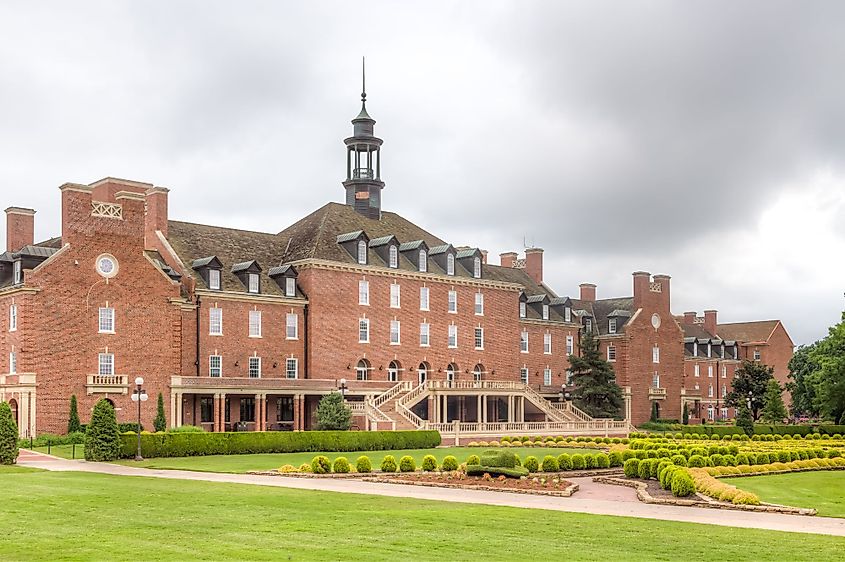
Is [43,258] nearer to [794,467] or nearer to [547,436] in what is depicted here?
[547,436]

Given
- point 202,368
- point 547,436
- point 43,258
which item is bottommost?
point 547,436

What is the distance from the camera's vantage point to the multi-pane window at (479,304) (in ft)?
240

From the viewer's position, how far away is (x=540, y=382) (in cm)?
8144

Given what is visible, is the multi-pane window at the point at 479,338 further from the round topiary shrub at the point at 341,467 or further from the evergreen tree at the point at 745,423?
the round topiary shrub at the point at 341,467

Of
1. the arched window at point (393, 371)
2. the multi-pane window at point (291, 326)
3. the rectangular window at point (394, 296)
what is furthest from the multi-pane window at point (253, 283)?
the arched window at point (393, 371)

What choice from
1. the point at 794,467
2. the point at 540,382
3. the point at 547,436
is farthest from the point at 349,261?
the point at 794,467

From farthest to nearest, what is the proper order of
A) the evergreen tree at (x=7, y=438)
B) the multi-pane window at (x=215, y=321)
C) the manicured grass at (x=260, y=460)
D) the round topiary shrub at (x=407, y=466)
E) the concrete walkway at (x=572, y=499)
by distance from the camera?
the multi-pane window at (x=215, y=321) → the evergreen tree at (x=7, y=438) → the manicured grass at (x=260, y=460) → the round topiary shrub at (x=407, y=466) → the concrete walkway at (x=572, y=499)

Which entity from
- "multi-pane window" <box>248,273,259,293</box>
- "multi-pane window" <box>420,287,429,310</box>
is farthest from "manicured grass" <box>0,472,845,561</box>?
"multi-pane window" <box>420,287,429,310</box>

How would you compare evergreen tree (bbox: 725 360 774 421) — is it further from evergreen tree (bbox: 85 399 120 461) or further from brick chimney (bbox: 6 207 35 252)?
evergreen tree (bbox: 85 399 120 461)

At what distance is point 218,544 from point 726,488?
13294 mm

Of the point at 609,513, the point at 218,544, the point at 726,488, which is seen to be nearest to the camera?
the point at 218,544

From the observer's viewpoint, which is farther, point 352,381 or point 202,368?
point 352,381

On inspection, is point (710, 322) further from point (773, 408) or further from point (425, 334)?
point (425, 334)

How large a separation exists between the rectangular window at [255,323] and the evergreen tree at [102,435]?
73.7 feet
